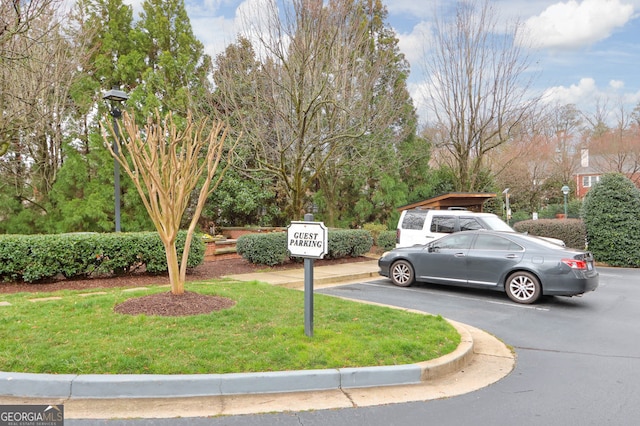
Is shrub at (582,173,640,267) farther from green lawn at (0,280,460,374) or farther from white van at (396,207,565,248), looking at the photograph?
green lawn at (0,280,460,374)

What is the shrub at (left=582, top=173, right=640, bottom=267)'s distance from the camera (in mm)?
14297

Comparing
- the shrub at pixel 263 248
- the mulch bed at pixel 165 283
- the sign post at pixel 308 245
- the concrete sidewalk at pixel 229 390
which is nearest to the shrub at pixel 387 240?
the mulch bed at pixel 165 283

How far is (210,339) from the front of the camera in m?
4.68

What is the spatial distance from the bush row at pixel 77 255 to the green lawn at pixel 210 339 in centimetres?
223

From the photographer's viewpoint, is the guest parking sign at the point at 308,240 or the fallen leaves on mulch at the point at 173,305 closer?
the guest parking sign at the point at 308,240

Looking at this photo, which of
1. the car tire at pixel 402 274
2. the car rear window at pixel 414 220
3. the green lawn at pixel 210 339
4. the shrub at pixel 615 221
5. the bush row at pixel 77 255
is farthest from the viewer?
the shrub at pixel 615 221

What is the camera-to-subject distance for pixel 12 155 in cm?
1541

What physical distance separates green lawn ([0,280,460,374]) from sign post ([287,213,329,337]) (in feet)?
1.08

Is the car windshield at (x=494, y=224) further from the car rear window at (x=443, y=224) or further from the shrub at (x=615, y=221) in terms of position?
the shrub at (x=615, y=221)

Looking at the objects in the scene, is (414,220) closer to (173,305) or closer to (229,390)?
(173,305)

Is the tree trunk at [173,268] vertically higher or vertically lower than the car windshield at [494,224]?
lower

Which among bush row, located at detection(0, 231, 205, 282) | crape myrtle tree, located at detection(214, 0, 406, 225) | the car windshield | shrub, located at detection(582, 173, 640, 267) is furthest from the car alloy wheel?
shrub, located at detection(582, 173, 640, 267)

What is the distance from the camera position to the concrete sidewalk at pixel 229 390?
141 inches

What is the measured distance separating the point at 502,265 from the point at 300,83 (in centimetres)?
710
